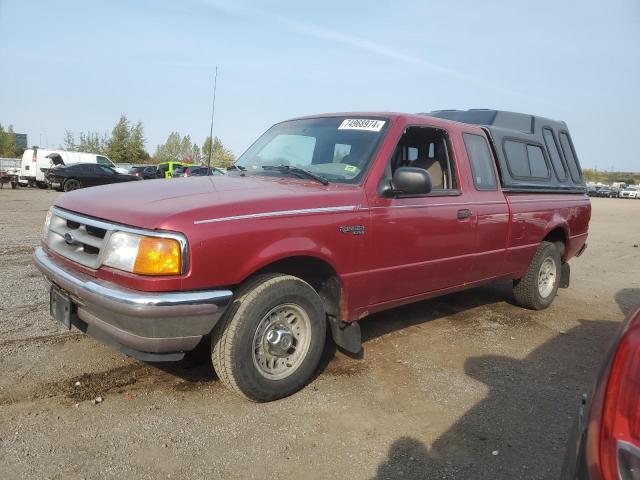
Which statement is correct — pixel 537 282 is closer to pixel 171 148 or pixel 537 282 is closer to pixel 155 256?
pixel 155 256

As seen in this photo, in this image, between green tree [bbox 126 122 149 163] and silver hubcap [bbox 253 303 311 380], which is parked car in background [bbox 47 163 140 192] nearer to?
silver hubcap [bbox 253 303 311 380]

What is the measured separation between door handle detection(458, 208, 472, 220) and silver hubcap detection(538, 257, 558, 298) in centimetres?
188

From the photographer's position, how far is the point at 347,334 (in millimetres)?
3602

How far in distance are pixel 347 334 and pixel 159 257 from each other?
154 centimetres

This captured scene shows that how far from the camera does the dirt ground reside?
2.55 metres

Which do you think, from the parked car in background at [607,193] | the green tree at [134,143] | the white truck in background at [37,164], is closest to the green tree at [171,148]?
the green tree at [134,143]

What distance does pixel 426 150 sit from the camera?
4.54m

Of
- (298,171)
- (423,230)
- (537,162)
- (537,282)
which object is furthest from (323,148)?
(537,282)

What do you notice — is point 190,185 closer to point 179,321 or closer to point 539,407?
point 179,321

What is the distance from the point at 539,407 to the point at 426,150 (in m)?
2.31

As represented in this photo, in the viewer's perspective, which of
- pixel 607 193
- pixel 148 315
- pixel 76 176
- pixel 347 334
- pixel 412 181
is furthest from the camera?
pixel 607 193

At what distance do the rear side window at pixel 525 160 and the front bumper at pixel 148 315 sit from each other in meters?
3.55

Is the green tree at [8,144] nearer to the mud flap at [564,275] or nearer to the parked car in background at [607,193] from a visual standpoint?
the mud flap at [564,275]

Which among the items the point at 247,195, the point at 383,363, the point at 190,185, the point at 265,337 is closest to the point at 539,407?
the point at 383,363
